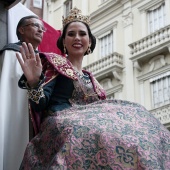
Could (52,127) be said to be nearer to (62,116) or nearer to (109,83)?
(62,116)

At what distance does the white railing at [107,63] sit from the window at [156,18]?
150 cm

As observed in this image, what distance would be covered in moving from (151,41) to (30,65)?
14.1m

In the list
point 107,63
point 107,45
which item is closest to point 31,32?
point 107,63

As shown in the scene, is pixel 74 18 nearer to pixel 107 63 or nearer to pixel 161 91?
pixel 161 91

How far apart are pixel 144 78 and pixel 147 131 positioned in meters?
14.2

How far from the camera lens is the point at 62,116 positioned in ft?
8.18

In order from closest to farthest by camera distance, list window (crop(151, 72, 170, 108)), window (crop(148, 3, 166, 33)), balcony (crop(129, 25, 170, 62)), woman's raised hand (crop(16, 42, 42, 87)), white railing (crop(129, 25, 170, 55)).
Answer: woman's raised hand (crop(16, 42, 42, 87)) < window (crop(151, 72, 170, 108)) < balcony (crop(129, 25, 170, 62)) < white railing (crop(129, 25, 170, 55)) < window (crop(148, 3, 166, 33))

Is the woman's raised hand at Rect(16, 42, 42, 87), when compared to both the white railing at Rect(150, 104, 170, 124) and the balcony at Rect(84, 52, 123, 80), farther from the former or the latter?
the balcony at Rect(84, 52, 123, 80)

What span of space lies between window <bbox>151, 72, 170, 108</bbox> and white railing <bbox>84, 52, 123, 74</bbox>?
1.73 metres

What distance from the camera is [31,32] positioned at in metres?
3.16

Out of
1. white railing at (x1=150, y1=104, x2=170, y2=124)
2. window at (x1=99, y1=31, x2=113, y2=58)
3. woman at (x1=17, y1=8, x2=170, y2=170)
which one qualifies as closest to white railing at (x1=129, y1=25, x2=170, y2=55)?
window at (x1=99, y1=31, x2=113, y2=58)

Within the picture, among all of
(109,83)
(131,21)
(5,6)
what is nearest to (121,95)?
(109,83)

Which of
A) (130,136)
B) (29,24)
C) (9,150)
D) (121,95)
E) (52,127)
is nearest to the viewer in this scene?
(130,136)

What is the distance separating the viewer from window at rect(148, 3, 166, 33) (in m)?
16.8
